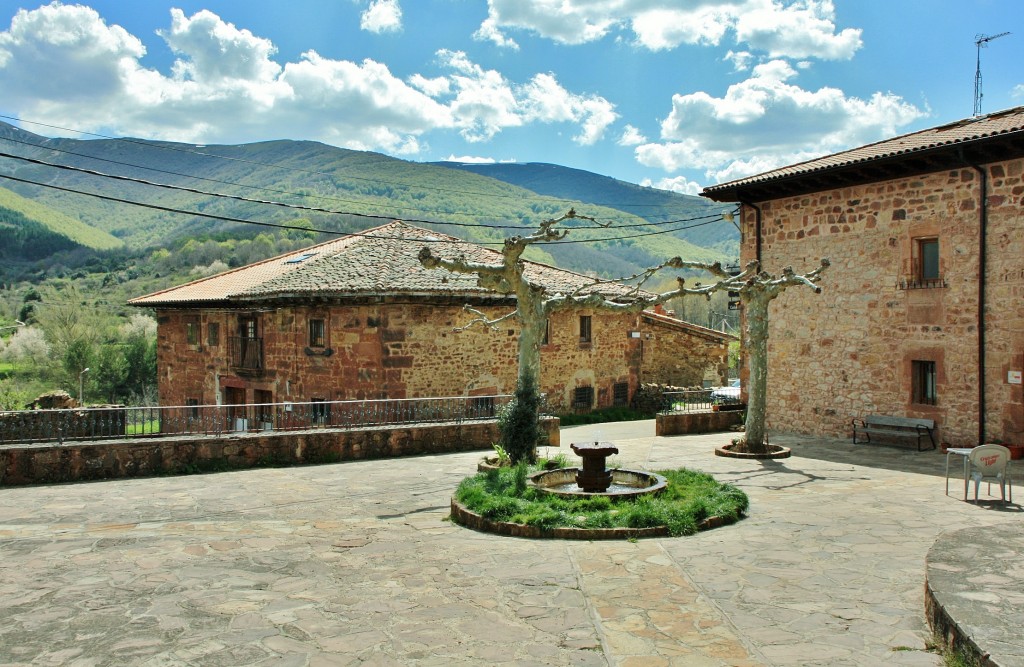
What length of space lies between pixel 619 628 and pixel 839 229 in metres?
13.4

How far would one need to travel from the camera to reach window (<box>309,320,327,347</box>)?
21609 mm

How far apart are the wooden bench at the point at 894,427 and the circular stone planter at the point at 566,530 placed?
837 cm

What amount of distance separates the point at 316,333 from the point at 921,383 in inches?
595

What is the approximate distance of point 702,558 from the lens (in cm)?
727

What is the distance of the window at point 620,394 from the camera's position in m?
26.8

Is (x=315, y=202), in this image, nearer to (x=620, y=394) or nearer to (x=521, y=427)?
(x=620, y=394)

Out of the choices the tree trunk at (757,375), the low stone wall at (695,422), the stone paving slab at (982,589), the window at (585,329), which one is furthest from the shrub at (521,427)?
Result: the window at (585,329)

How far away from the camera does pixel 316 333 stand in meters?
21.8

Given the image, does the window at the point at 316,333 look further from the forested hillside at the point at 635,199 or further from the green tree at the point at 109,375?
the forested hillside at the point at 635,199

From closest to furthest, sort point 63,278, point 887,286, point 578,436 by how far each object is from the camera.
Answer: point 887,286
point 578,436
point 63,278

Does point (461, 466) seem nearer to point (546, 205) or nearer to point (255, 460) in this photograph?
point (255, 460)

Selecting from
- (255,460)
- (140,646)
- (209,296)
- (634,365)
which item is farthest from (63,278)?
(140,646)

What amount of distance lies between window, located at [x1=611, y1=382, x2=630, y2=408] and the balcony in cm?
1163

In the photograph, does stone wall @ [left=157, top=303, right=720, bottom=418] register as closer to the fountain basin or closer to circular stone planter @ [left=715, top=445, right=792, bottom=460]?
circular stone planter @ [left=715, top=445, right=792, bottom=460]
